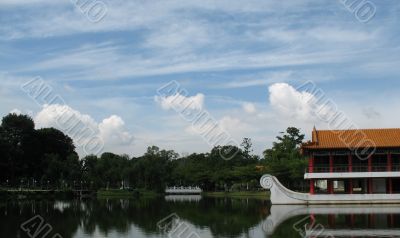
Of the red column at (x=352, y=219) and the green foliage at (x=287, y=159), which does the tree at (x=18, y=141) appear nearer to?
the green foliage at (x=287, y=159)

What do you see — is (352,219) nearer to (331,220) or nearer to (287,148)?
(331,220)

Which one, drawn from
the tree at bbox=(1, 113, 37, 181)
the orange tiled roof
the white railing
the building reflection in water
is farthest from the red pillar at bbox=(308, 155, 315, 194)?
the white railing

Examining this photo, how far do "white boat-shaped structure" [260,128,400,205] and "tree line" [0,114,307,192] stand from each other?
752 inches

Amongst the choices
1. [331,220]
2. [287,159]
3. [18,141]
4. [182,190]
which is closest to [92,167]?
[18,141]

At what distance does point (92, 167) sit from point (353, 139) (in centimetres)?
4504

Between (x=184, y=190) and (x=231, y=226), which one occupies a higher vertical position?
(x=231, y=226)

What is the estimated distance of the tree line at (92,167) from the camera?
69688 millimetres

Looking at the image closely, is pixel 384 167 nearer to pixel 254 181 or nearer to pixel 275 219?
pixel 275 219

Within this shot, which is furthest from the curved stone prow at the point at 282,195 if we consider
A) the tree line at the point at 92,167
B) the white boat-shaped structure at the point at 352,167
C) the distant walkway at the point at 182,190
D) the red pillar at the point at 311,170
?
the distant walkway at the point at 182,190

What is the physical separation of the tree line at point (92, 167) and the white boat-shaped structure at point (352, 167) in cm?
1911

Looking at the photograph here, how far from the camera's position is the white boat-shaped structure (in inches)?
1699

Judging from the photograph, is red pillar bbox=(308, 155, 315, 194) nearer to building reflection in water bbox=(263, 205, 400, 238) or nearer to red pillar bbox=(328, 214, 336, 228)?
building reflection in water bbox=(263, 205, 400, 238)

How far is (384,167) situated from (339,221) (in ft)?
57.9

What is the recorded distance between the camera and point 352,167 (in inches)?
1748
